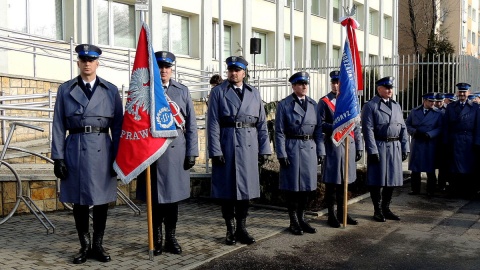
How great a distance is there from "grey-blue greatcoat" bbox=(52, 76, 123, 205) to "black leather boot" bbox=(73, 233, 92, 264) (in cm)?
39

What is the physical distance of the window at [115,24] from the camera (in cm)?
1559

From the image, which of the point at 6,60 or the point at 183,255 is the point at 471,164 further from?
the point at 6,60

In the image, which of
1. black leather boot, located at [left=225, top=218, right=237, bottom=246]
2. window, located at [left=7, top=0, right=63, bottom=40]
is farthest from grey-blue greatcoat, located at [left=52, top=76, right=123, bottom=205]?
window, located at [left=7, top=0, right=63, bottom=40]

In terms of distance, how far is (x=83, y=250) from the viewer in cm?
570

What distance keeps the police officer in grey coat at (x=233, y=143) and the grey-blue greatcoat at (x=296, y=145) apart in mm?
584

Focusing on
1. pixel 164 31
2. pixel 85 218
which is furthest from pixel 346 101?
pixel 164 31

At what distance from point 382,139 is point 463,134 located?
2.80 m

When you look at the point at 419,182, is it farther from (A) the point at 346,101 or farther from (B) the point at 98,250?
(B) the point at 98,250

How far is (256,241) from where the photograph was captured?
6.73 m

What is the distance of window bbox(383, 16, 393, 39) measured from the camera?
117 feet

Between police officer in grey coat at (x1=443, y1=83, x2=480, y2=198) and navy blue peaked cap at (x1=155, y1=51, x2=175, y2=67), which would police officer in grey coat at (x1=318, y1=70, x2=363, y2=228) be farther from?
police officer in grey coat at (x1=443, y1=83, x2=480, y2=198)

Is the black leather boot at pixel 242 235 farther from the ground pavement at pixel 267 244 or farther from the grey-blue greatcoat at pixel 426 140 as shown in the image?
the grey-blue greatcoat at pixel 426 140

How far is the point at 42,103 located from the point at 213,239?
4995 mm

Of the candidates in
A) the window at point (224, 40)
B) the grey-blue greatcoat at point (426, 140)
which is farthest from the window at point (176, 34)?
the grey-blue greatcoat at point (426, 140)
